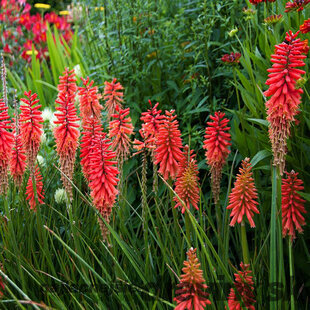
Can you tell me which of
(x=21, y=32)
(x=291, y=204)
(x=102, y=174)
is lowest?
(x=291, y=204)

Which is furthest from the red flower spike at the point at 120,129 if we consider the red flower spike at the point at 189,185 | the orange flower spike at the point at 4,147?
the orange flower spike at the point at 4,147

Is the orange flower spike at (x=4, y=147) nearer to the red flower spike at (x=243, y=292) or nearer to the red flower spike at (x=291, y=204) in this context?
the red flower spike at (x=243, y=292)

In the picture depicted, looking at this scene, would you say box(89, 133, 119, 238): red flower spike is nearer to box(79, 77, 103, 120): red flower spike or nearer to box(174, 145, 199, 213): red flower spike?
box(174, 145, 199, 213): red flower spike

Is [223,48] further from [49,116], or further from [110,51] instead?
[49,116]

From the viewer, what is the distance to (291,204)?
2357 mm

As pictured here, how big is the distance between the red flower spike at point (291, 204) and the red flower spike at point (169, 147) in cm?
56

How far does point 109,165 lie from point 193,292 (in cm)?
86

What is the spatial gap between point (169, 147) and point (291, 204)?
67cm

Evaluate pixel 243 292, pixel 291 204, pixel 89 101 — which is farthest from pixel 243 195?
pixel 89 101

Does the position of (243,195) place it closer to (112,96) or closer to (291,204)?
(291,204)

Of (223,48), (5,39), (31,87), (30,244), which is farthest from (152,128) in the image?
(5,39)

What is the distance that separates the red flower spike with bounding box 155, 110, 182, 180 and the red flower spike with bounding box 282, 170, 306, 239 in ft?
1.82

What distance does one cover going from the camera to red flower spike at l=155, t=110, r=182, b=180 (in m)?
2.41

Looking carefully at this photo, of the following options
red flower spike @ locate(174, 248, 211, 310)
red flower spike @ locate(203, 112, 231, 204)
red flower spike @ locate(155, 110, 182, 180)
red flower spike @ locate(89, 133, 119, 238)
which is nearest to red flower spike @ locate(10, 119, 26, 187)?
red flower spike @ locate(89, 133, 119, 238)
